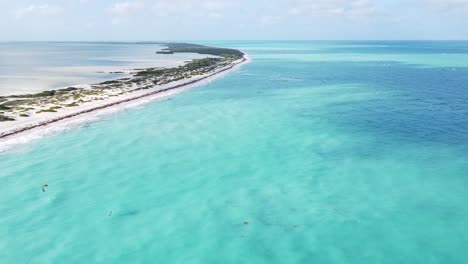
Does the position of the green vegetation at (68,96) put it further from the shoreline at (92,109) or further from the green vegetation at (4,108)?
the shoreline at (92,109)

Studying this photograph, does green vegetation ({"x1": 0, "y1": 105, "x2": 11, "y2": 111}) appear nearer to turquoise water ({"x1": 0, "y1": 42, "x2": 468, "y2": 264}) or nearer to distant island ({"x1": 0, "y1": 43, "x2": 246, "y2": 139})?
distant island ({"x1": 0, "y1": 43, "x2": 246, "y2": 139})

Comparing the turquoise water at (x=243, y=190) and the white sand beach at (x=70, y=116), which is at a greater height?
the white sand beach at (x=70, y=116)

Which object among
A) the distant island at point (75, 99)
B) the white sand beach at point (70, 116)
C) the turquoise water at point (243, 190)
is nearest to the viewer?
the turquoise water at point (243, 190)

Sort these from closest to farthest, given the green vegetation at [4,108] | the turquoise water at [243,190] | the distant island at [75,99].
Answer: the turquoise water at [243,190], the distant island at [75,99], the green vegetation at [4,108]

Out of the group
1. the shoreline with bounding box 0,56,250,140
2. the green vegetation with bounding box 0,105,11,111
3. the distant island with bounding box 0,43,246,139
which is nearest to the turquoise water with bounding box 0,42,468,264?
the shoreline with bounding box 0,56,250,140

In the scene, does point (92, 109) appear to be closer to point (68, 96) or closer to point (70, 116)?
point (70, 116)

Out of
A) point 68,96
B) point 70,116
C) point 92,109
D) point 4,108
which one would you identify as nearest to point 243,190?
point 70,116

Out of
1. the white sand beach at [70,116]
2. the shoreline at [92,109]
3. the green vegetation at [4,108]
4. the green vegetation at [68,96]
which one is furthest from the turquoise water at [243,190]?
the green vegetation at [4,108]

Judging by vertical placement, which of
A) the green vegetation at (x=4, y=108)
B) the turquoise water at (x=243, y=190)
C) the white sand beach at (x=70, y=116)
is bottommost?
the turquoise water at (x=243, y=190)
